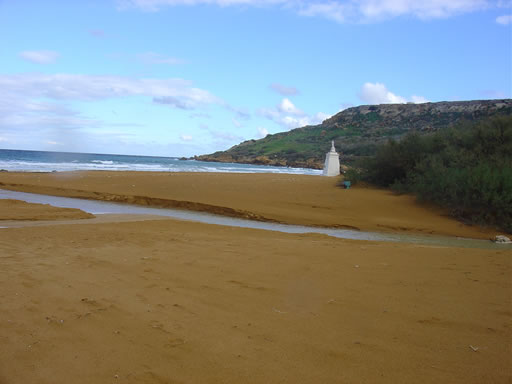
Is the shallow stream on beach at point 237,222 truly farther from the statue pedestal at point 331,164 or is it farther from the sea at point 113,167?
the sea at point 113,167

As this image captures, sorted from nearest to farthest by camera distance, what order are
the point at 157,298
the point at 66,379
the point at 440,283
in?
the point at 66,379 < the point at 157,298 < the point at 440,283

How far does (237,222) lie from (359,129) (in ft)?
233

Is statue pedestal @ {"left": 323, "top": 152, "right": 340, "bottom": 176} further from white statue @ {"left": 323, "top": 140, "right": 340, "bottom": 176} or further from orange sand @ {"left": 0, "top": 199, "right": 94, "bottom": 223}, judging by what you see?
orange sand @ {"left": 0, "top": 199, "right": 94, "bottom": 223}

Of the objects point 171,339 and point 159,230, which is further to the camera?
point 159,230

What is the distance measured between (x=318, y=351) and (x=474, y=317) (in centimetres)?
169

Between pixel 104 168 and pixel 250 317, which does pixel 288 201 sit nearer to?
pixel 250 317

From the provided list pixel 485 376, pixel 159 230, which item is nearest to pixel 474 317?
pixel 485 376

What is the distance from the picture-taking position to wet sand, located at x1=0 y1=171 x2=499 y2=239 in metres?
12.1

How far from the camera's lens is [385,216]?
13.1 m

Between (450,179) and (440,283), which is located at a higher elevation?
(450,179)

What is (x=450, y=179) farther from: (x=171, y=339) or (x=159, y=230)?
(x=171, y=339)

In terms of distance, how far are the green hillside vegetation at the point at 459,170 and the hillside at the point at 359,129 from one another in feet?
108

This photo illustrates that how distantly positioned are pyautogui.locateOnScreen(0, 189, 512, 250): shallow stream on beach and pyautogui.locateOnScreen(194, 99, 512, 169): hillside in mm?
39252

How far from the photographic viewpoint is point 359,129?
78.8m
